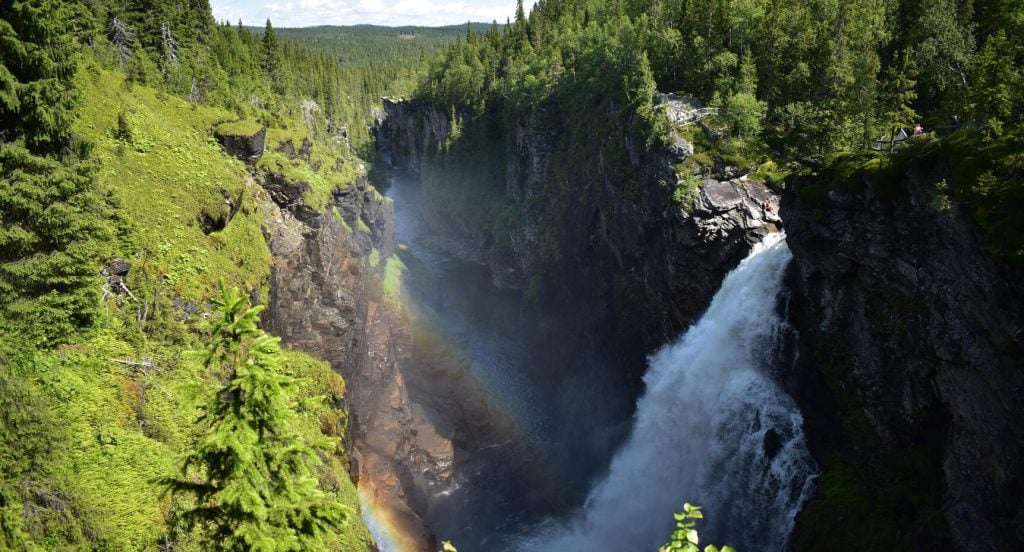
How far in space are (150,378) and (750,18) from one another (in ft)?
180

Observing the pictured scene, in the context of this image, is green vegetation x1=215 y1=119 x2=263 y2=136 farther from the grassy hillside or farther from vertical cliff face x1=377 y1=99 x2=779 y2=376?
vertical cliff face x1=377 y1=99 x2=779 y2=376

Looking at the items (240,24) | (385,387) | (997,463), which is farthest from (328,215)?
(240,24)

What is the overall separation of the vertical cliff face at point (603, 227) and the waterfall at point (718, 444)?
8.65 feet

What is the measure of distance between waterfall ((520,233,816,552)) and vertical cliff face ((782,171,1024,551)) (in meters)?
1.96

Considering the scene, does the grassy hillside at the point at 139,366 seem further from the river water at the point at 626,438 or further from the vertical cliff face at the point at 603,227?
the vertical cliff face at the point at 603,227

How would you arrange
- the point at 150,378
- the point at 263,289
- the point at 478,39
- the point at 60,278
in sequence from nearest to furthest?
the point at 60,278, the point at 150,378, the point at 263,289, the point at 478,39

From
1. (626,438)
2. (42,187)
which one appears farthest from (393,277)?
(42,187)

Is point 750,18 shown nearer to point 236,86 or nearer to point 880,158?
point 880,158

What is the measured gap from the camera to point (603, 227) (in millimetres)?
59750

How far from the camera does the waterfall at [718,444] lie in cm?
3397

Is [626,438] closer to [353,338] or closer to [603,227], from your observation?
[603,227]

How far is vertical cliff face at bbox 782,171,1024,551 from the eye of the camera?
21.4 metres

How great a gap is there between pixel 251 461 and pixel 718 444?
3262 cm

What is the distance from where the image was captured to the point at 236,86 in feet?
227
